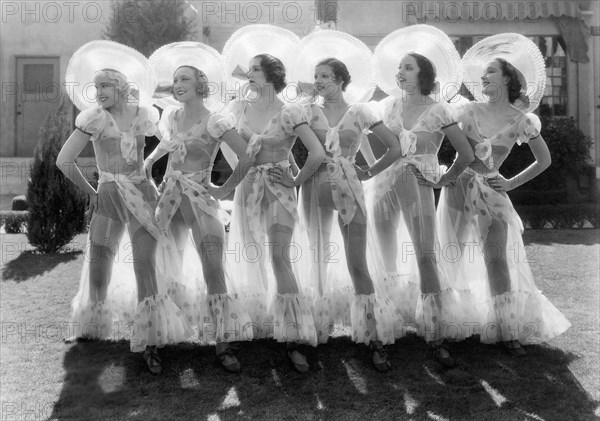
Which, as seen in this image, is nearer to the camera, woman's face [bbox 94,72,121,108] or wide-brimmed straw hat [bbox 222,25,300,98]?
woman's face [bbox 94,72,121,108]

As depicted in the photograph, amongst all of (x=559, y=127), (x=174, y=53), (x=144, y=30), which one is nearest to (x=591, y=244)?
(x=559, y=127)

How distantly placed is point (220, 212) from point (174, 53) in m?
1.20

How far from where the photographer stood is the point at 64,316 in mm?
5090

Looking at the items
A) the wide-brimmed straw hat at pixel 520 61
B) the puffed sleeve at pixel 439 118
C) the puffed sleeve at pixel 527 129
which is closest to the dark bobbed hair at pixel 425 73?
the puffed sleeve at pixel 439 118

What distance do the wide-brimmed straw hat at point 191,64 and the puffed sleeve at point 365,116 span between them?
1021mm

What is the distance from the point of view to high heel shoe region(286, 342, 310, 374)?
3828 mm

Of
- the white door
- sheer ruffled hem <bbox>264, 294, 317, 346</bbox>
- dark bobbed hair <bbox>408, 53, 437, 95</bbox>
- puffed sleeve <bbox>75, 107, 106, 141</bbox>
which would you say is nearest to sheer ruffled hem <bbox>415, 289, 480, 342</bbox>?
sheer ruffled hem <bbox>264, 294, 317, 346</bbox>

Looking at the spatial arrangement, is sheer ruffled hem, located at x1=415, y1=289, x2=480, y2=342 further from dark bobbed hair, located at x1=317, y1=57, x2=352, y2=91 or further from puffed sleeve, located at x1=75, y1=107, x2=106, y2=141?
puffed sleeve, located at x1=75, y1=107, x2=106, y2=141

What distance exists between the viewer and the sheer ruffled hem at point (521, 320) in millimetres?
4207

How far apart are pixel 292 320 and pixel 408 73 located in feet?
6.25

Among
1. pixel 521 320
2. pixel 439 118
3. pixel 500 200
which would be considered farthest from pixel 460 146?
pixel 521 320

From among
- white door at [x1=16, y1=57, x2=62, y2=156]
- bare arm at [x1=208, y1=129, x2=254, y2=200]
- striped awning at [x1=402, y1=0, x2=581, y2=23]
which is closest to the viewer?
bare arm at [x1=208, y1=129, x2=254, y2=200]

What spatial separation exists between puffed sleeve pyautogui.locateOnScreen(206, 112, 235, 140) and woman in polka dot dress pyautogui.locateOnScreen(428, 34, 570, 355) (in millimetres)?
1712

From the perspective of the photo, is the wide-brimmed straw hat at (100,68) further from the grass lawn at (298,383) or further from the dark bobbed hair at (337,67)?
the grass lawn at (298,383)
